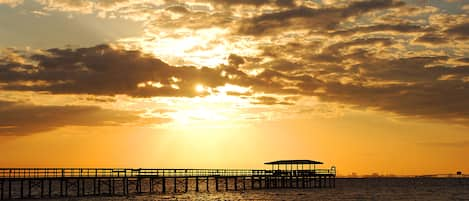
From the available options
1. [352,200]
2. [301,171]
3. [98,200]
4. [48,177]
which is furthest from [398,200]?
[48,177]

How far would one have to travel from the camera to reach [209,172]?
101000 mm

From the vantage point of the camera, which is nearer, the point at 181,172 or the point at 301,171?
the point at 181,172

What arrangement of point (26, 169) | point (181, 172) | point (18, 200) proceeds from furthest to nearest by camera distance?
point (181, 172), point (18, 200), point (26, 169)

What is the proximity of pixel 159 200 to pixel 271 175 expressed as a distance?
29.3 m

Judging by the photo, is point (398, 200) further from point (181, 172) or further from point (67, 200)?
point (67, 200)

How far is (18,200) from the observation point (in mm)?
81750

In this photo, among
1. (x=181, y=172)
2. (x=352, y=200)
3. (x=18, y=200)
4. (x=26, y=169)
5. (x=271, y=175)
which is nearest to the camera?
(x=26, y=169)

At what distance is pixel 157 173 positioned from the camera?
301 ft

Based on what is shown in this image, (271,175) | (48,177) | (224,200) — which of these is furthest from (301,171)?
(48,177)

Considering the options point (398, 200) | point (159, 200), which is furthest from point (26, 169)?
point (398, 200)

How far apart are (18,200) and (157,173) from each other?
1907 centimetres

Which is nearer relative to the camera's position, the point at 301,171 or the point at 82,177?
the point at 82,177

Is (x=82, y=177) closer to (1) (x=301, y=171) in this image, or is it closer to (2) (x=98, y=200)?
(2) (x=98, y=200)

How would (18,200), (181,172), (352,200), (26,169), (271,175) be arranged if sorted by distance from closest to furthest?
(26,169)
(18,200)
(352,200)
(181,172)
(271,175)
